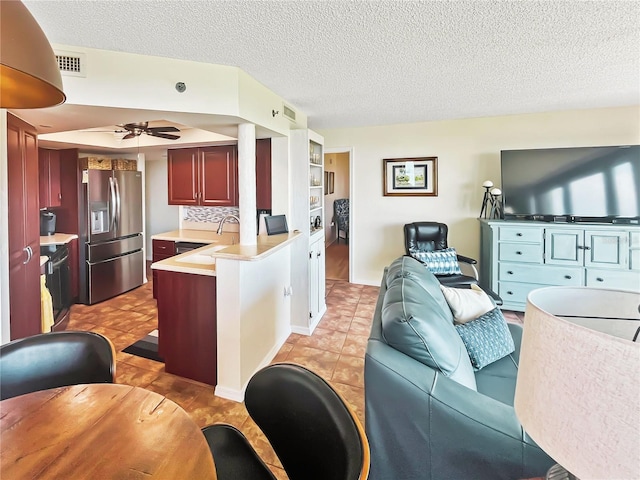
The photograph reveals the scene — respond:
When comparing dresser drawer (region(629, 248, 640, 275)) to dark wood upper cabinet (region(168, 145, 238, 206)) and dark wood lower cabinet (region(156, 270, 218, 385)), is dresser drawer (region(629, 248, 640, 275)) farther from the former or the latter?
dark wood upper cabinet (region(168, 145, 238, 206))

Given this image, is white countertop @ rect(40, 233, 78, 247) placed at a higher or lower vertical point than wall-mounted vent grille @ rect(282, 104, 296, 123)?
lower

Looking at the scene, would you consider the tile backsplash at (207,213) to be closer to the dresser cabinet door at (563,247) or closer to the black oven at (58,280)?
the black oven at (58,280)

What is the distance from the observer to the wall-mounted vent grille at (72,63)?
198 cm

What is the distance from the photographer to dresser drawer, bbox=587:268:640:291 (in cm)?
331

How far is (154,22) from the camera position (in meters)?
1.76

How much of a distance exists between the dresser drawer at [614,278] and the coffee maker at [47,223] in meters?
6.15

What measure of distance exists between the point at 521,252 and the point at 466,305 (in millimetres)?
2146

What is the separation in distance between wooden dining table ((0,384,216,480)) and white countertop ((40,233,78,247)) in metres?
3.15

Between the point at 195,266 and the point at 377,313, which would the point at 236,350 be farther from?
the point at 377,313

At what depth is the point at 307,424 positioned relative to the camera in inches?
37.7

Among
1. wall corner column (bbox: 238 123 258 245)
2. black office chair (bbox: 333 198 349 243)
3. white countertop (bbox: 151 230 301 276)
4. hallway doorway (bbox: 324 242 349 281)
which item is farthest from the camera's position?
black office chair (bbox: 333 198 349 243)

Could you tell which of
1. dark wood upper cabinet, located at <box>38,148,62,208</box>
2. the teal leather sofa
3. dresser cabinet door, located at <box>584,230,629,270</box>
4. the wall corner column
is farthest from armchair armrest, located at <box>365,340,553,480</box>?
dark wood upper cabinet, located at <box>38,148,62,208</box>

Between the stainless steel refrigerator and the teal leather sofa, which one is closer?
the teal leather sofa

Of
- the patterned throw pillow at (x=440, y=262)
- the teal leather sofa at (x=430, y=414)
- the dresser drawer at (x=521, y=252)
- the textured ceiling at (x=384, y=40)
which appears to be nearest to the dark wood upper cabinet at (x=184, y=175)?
the textured ceiling at (x=384, y=40)
